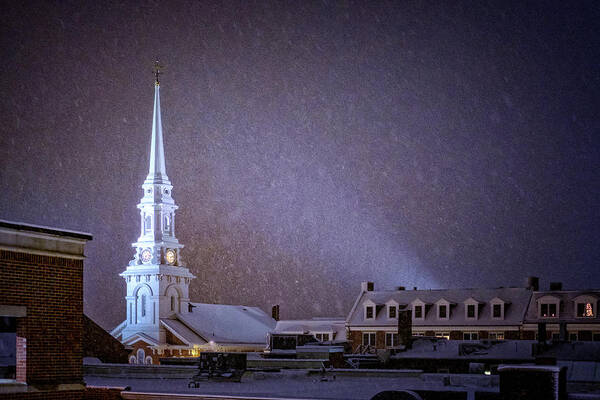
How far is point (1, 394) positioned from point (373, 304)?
67486mm

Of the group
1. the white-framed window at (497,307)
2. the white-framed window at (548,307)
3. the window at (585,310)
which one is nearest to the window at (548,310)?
the white-framed window at (548,307)

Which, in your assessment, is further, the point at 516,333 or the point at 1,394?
the point at 516,333

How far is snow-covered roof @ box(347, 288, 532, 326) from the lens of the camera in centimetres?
8194

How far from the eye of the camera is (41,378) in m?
21.8

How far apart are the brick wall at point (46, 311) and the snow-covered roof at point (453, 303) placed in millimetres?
63666

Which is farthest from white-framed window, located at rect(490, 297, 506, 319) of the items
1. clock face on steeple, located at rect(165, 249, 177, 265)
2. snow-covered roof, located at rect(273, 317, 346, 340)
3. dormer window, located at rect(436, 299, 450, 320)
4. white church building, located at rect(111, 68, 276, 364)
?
clock face on steeple, located at rect(165, 249, 177, 265)

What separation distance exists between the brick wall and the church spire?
96.7 metres

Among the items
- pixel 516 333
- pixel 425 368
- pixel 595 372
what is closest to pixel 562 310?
pixel 516 333

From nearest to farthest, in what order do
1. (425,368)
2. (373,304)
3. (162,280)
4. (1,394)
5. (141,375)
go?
(1,394) → (141,375) → (425,368) → (373,304) → (162,280)

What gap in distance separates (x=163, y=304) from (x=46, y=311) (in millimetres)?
94717

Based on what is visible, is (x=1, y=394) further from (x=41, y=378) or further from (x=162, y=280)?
(x=162, y=280)

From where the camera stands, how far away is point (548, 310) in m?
78.7

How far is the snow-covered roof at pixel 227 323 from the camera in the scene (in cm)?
11338

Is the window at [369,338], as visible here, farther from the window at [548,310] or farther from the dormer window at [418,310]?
the window at [548,310]
